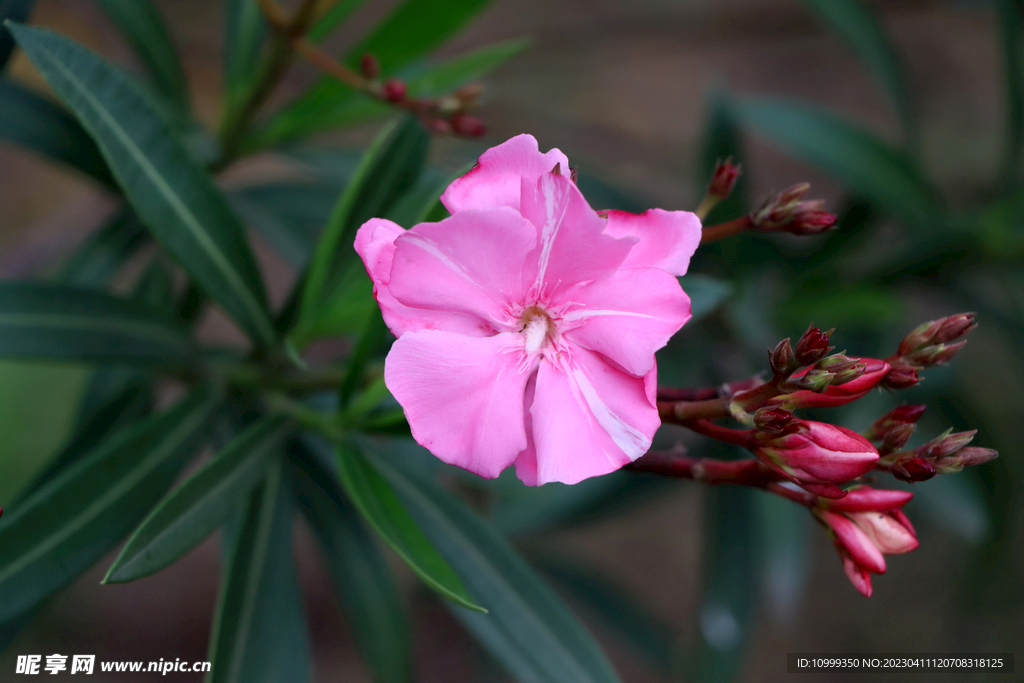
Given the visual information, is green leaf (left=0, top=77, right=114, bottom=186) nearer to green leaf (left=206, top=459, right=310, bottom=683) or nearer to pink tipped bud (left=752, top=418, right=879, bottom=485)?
green leaf (left=206, top=459, right=310, bottom=683)

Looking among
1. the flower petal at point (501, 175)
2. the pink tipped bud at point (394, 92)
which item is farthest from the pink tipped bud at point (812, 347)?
the pink tipped bud at point (394, 92)

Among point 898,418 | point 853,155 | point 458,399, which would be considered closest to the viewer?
point 458,399

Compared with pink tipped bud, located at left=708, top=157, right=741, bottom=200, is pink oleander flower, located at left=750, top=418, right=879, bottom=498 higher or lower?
lower

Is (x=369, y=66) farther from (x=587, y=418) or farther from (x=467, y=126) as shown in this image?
(x=587, y=418)

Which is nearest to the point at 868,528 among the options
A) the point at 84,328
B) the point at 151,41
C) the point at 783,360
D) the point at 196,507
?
the point at 783,360

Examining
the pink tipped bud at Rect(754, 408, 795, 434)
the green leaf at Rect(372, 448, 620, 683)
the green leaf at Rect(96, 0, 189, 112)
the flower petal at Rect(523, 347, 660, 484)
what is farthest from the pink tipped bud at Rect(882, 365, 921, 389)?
the green leaf at Rect(96, 0, 189, 112)

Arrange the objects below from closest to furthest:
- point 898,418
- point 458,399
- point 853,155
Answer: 1. point 458,399
2. point 898,418
3. point 853,155
